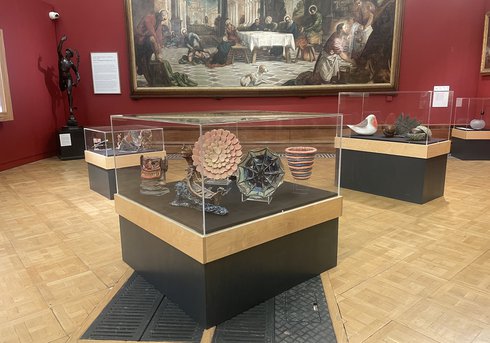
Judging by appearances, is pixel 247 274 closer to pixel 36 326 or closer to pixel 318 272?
pixel 318 272

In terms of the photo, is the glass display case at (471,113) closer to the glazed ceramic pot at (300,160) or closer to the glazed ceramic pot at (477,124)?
the glazed ceramic pot at (477,124)

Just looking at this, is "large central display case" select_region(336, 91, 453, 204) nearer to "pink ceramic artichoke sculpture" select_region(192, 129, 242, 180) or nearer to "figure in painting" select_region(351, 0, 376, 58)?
"figure in painting" select_region(351, 0, 376, 58)

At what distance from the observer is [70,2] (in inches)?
319

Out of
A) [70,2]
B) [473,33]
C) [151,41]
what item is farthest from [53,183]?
[473,33]

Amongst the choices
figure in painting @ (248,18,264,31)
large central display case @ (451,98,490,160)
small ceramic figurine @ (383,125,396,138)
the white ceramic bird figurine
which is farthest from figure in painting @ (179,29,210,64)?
large central display case @ (451,98,490,160)

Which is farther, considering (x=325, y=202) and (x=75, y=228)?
(x=75, y=228)

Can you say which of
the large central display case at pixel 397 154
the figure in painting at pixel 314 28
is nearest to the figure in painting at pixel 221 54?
the figure in painting at pixel 314 28

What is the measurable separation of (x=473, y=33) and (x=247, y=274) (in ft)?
28.0

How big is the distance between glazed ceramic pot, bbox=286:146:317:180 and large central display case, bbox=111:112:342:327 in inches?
0.8

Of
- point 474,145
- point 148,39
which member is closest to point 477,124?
point 474,145

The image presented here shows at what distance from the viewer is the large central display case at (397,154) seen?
4.60 m

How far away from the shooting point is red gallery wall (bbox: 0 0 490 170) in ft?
25.5

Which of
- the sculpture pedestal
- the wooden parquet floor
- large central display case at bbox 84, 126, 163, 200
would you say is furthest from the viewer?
the sculpture pedestal

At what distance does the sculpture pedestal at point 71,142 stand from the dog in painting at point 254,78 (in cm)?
352
